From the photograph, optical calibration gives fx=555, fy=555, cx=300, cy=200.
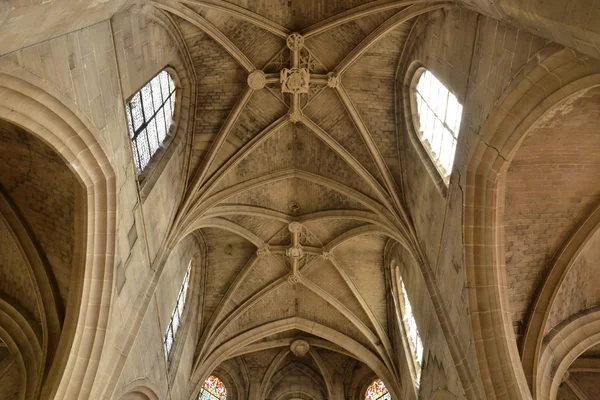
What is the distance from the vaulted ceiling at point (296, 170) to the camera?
11742mm

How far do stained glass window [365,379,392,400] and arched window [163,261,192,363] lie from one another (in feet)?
21.3

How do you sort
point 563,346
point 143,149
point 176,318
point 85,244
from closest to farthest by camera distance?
point 85,244 < point 563,346 < point 143,149 < point 176,318

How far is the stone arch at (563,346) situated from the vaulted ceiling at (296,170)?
311 cm

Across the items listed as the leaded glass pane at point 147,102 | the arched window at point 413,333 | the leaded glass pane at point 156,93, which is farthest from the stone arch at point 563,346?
the leaded glass pane at point 156,93

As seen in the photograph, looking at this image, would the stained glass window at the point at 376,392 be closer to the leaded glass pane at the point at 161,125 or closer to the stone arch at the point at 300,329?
the stone arch at the point at 300,329

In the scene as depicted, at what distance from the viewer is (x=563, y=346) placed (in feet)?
31.9

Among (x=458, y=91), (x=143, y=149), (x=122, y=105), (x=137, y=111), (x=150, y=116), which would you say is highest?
(x=150, y=116)

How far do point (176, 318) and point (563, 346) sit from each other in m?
8.62

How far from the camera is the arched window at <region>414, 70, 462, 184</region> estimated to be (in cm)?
978

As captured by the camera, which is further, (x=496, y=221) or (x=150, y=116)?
(x=150, y=116)

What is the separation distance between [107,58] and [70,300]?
371 centimetres

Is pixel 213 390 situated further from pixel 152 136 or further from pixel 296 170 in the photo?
pixel 152 136

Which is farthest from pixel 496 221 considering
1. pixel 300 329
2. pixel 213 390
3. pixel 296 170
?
pixel 213 390

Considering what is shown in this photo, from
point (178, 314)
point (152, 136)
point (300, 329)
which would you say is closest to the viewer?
point (152, 136)
